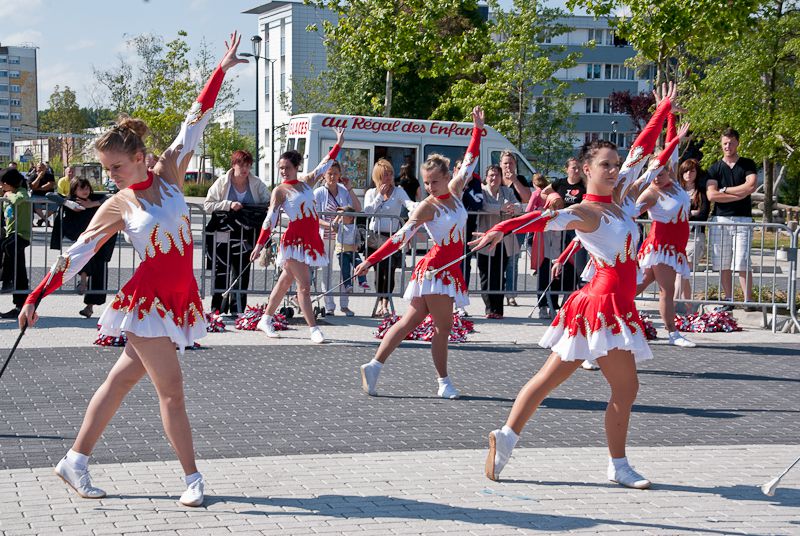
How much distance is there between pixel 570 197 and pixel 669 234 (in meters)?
2.07

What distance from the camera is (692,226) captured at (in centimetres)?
1421

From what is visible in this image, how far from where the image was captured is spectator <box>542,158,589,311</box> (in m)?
13.2

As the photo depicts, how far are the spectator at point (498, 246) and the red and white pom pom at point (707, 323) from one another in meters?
2.29

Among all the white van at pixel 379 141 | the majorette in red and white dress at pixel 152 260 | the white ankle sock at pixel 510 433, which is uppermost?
the white van at pixel 379 141

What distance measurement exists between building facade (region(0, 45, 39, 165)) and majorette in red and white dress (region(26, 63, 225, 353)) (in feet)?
532

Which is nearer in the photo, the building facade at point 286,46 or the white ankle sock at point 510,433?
the white ankle sock at point 510,433

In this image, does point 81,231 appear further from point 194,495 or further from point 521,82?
point 521,82

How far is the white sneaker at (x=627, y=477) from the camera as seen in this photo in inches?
232

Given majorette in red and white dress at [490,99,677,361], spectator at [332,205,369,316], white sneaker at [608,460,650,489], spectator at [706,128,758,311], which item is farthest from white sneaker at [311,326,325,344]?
white sneaker at [608,460,650,489]

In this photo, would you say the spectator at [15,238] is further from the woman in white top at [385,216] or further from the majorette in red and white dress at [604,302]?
the majorette in red and white dress at [604,302]

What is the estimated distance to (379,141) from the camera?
25.6m

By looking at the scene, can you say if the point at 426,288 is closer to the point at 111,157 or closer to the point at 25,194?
the point at 111,157

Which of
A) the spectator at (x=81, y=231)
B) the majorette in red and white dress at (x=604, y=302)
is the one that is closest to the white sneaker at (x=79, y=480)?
the majorette in red and white dress at (x=604, y=302)

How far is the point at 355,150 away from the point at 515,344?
1459cm
